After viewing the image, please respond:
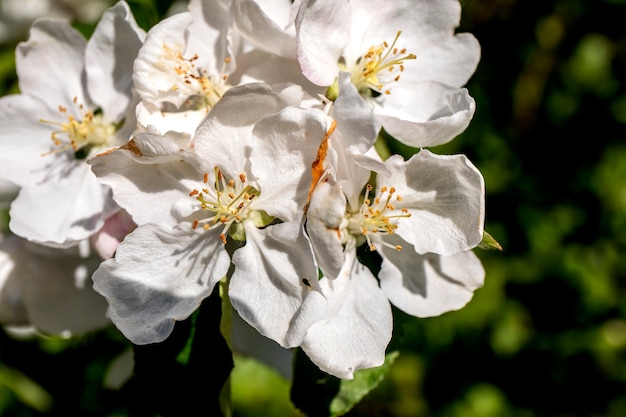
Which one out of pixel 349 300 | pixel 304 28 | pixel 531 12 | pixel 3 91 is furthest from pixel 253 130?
pixel 531 12

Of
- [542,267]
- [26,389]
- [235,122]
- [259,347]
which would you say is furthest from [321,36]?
[542,267]

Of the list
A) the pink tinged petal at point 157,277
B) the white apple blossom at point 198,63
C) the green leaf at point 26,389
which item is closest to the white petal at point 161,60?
the white apple blossom at point 198,63

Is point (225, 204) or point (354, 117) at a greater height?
point (354, 117)

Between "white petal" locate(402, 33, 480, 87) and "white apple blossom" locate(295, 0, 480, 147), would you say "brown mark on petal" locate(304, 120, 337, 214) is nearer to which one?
"white apple blossom" locate(295, 0, 480, 147)

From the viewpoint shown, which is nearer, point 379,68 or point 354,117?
point 354,117

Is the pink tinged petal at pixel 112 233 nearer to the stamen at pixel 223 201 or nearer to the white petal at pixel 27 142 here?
the stamen at pixel 223 201

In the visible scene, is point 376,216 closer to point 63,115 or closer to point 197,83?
point 197,83

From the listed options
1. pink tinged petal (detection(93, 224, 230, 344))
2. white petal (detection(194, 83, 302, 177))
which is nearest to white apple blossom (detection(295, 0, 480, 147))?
white petal (detection(194, 83, 302, 177))
